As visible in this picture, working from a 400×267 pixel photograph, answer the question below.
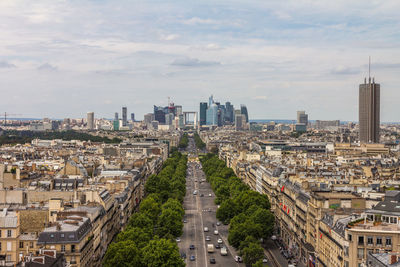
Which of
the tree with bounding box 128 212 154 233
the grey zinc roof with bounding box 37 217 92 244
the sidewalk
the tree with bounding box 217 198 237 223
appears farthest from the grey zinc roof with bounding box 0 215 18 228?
the tree with bounding box 217 198 237 223

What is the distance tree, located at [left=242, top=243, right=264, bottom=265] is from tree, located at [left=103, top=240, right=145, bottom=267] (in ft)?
48.6

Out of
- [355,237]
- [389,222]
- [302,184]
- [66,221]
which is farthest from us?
[302,184]

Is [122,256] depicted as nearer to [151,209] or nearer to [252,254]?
[252,254]

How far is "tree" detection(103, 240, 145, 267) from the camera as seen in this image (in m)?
67.9

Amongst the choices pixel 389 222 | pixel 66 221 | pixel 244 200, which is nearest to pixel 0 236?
pixel 66 221

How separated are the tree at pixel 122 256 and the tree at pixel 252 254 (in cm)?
1482

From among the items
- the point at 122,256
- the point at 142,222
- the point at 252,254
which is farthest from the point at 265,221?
the point at 122,256

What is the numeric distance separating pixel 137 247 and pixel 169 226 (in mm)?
17835

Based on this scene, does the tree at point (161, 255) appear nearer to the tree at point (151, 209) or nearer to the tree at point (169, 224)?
the tree at point (169, 224)

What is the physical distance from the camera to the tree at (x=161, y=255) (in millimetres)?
69062

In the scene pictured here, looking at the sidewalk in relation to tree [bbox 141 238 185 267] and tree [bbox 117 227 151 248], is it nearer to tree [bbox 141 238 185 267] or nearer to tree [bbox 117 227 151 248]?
tree [bbox 141 238 185 267]

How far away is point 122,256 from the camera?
68.4m

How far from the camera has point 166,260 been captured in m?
69.8

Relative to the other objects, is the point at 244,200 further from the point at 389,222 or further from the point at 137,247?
the point at 389,222
